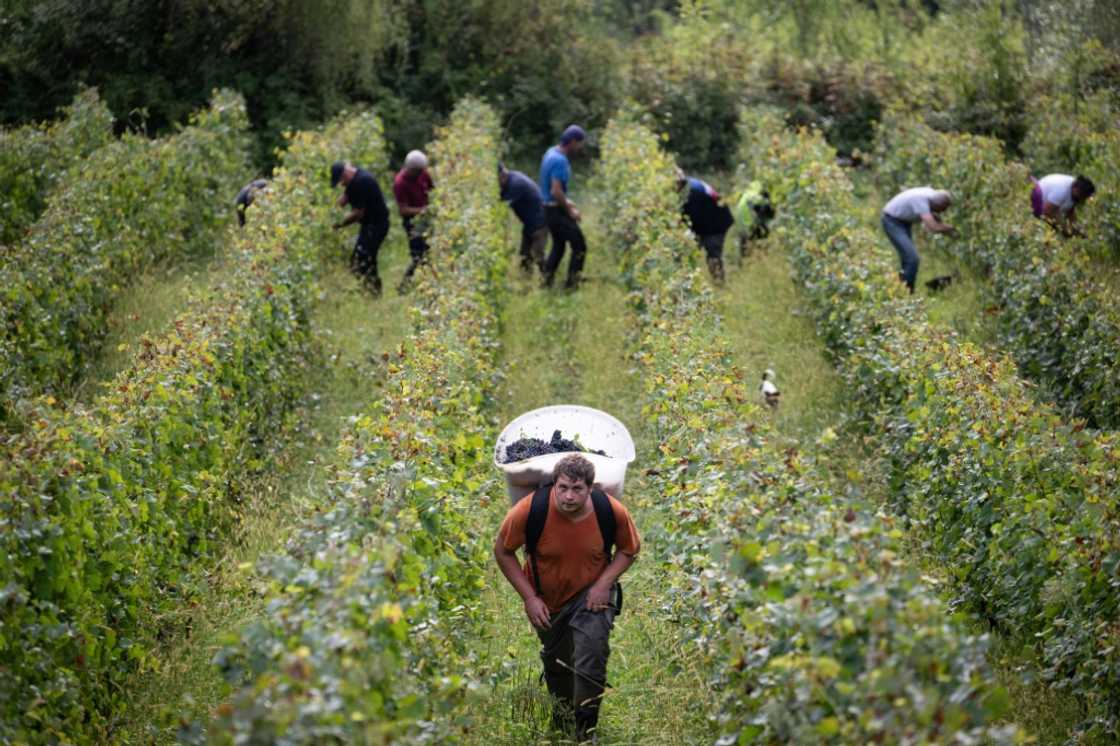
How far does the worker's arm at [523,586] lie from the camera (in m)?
6.37

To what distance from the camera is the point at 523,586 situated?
6398 millimetres

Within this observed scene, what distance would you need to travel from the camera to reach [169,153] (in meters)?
16.3

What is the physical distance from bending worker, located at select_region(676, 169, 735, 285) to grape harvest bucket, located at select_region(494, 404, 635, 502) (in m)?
7.18

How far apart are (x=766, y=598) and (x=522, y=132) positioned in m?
20.2

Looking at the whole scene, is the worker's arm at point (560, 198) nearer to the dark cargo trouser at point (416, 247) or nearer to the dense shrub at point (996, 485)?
the dark cargo trouser at point (416, 247)

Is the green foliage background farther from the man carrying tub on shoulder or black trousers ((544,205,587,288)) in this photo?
the man carrying tub on shoulder

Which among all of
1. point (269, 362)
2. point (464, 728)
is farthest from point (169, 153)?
point (464, 728)

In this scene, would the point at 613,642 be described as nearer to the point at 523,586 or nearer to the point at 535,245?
the point at 523,586

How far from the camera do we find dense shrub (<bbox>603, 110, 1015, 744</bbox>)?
4.27 m

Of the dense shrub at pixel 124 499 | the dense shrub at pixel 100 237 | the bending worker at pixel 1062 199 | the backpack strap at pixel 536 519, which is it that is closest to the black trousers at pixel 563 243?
the dense shrub at pixel 124 499

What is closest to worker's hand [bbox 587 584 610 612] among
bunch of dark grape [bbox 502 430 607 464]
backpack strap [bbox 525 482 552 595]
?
backpack strap [bbox 525 482 552 595]

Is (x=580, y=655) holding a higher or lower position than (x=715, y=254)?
higher

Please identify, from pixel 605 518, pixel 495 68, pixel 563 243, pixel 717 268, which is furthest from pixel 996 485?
pixel 495 68

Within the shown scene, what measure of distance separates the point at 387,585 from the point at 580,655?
5.21 ft
